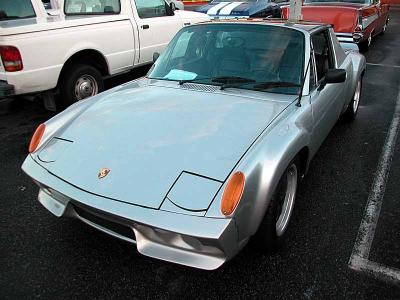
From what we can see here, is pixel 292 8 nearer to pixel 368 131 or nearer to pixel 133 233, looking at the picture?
pixel 368 131

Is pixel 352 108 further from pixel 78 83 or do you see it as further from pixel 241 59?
pixel 78 83

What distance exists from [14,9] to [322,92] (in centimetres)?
421

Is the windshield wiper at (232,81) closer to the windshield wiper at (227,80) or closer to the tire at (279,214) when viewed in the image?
the windshield wiper at (227,80)

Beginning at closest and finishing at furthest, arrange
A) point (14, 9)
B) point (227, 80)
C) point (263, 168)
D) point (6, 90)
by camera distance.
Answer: point (263, 168)
point (227, 80)
point (6, 90)
point (14, 9)

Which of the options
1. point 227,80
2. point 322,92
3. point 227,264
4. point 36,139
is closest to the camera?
point 227,264

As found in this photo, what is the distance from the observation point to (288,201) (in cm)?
287

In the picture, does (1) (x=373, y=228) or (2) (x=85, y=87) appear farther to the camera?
(2) (x=85, y=87)

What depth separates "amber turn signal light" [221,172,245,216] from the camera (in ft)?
6.64

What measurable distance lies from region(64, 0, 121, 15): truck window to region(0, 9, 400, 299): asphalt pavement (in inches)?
111

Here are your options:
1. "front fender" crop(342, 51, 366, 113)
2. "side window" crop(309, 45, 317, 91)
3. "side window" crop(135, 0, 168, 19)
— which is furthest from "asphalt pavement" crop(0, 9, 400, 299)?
"side window" crop(135, 0, 168, 19)

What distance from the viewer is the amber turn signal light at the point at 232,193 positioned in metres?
2.02

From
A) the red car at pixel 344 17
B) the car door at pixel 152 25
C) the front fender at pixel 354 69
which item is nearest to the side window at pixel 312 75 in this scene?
the front fender at pixel 354 69

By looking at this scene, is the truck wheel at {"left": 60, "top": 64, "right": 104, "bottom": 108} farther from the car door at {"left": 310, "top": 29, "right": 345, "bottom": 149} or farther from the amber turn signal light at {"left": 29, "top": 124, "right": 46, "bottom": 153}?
the car door at {"left": 310, "top": 29, "right": 345, "bottom": 149}

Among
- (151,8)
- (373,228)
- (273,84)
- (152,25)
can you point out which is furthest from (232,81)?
(151,8)
